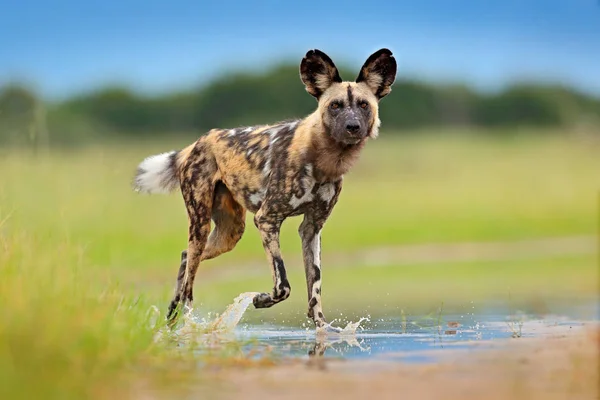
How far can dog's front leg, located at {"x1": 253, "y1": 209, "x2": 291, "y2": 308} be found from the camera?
7.38 metres

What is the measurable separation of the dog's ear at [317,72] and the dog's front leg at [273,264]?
89 centimetres

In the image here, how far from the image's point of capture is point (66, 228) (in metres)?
6.72

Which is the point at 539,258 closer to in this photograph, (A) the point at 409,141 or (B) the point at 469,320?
(B) the point at 469,320

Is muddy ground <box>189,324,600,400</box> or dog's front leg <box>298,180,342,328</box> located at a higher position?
dog's front leg <box>298,180,342,328</box>

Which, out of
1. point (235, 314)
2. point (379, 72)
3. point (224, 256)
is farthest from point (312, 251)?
point (224, 256)

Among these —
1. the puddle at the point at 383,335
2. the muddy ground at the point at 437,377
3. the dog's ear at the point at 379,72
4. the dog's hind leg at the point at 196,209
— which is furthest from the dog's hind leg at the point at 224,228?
the muddy ground at the point at 437,377

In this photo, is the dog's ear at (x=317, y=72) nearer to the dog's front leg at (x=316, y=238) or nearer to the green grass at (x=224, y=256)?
the dog's front leg at (x=316, y=238)

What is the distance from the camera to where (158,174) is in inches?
344

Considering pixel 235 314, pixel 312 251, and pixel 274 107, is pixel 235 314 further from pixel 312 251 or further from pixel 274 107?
pixel 274 107

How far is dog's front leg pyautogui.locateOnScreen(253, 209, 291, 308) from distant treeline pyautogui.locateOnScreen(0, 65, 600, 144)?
1098 inches

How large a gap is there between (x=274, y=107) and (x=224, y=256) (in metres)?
20.2

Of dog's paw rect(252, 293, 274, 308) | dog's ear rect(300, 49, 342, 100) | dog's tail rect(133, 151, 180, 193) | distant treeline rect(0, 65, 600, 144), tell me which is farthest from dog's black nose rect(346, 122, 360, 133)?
distant treeline rect(0, 65, 600, 144)

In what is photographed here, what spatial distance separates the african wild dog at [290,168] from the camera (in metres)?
7.41

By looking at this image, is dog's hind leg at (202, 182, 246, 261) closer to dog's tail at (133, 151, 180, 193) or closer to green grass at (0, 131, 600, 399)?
dog's tail at (133, 151, 180, 193)
